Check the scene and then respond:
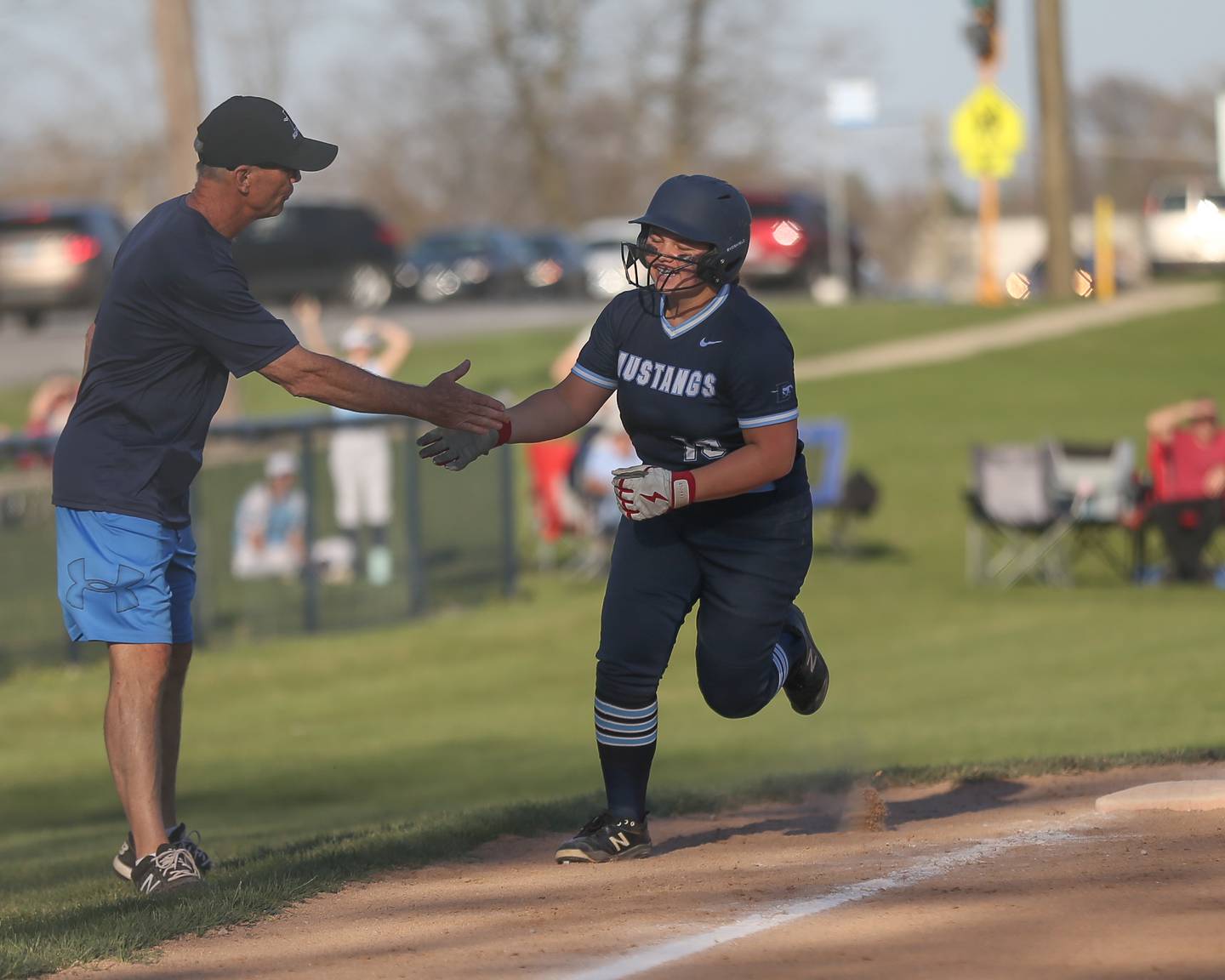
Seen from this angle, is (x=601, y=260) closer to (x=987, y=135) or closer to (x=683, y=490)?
(x=987, y=135)

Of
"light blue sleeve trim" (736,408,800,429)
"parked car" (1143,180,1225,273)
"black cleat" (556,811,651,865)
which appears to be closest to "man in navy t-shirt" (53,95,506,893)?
"light blue sleeve trim" (736,408,800,429)

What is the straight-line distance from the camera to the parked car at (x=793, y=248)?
3519 cm

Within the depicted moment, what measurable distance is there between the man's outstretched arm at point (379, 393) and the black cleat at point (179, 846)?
1.46m

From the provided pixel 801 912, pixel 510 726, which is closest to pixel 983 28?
pixel 510 726

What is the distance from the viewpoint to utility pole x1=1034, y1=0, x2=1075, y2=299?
30.5 meters

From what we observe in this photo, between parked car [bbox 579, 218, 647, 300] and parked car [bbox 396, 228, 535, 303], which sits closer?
parked car [bbox 579, 218, 647, 300]

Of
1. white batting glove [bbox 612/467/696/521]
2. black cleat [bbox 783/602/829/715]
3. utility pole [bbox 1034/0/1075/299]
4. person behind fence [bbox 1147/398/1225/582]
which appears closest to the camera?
white batting glove [bbox 612/467/696/521]

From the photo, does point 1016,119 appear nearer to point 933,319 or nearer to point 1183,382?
point 1183,382

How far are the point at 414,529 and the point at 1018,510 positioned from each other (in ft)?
17.5

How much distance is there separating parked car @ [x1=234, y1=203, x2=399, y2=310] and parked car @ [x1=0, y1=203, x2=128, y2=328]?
175 inches

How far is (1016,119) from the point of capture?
801 inches

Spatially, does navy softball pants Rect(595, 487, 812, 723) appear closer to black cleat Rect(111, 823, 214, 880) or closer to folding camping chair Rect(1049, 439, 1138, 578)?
black cleat Rect(111, 823, 214, 880)

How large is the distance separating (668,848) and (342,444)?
8.84m

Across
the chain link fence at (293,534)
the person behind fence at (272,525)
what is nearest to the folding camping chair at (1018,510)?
the chain link fence at (293,534)
